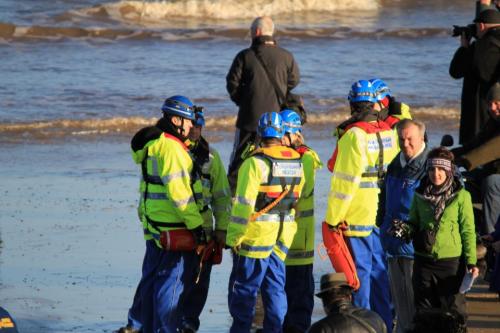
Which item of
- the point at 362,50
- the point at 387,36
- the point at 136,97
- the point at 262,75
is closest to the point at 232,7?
the point at 387,36

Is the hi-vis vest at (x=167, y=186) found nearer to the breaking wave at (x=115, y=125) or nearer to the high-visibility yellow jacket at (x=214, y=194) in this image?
the high-visibility yellow jacket at (x=214, y=194)

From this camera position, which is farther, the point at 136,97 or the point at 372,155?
the point at 136,97

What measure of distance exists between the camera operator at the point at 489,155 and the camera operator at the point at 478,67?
1.41 metres

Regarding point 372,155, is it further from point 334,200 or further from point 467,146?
point 467,146

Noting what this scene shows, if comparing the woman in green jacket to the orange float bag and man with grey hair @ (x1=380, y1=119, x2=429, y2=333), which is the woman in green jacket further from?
the orange float bag

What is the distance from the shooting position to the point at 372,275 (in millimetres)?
9992

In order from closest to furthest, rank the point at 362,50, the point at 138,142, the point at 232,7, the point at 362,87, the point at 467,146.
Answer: the point at 138,142 < the point at 362,87 < the point at 467,146 < the point at 362,50 < the point at 232,7

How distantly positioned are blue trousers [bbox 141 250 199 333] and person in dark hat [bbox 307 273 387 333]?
2.32 metres

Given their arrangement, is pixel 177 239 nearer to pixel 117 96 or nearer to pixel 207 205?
pixel 207 205

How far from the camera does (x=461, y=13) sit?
121 feet

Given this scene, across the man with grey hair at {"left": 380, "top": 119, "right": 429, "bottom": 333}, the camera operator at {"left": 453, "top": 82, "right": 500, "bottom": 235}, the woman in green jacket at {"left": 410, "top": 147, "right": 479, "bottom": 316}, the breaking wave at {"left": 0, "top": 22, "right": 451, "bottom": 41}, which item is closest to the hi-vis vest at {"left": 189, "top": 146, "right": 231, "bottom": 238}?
the man with grey hair at {"left": 380, "top": 119, "right": 429, "bottom": 333}

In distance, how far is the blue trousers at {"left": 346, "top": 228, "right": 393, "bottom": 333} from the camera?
9.71 metres

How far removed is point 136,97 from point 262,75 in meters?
8.92

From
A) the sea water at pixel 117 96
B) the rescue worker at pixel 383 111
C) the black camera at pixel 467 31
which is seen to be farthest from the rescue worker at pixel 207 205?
the black camera at pixel 467 31
